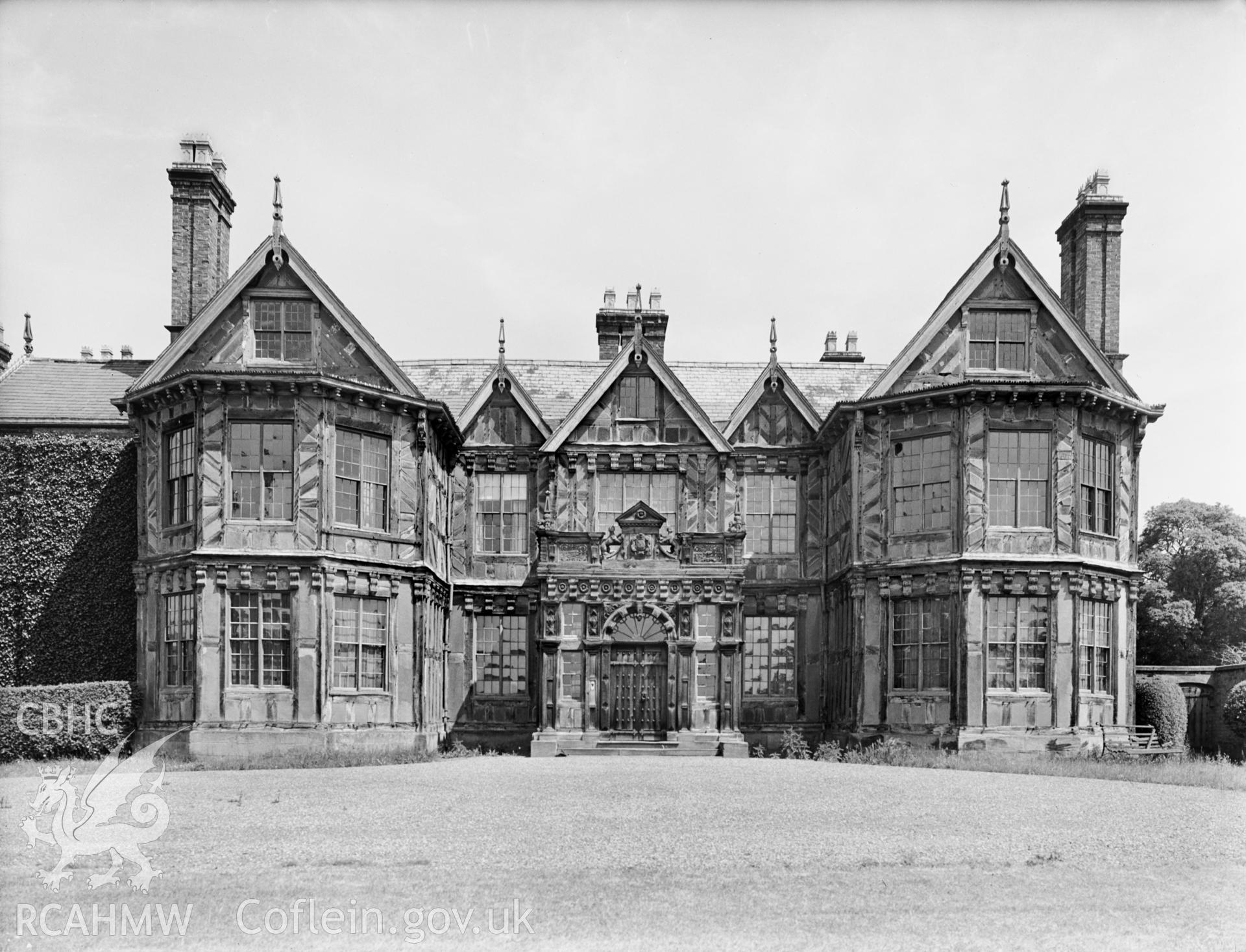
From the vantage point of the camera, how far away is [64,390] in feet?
109

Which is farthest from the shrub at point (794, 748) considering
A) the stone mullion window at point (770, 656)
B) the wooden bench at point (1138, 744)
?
the wooden bench at point (1138, 744)

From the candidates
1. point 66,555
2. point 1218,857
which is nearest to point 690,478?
point 66,555

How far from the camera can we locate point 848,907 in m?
11.2

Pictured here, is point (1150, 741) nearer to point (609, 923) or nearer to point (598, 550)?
point (598, 550)

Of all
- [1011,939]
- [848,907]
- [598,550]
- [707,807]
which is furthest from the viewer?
[598,550]

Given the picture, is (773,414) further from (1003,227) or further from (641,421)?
(1003,227)

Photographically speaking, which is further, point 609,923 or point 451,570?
point 451,570

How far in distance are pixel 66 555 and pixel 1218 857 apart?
2636cm

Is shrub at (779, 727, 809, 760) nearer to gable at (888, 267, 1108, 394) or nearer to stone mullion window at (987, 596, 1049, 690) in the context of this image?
stone mullion window at (987, 596, 1049, 690)

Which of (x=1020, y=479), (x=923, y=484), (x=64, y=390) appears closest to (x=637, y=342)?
(x=923, y=484)

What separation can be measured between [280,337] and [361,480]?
4.07 metres

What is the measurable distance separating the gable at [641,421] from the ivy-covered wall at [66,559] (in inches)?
490

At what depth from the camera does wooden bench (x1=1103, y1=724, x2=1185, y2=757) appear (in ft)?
91.5

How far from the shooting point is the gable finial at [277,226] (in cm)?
2914
